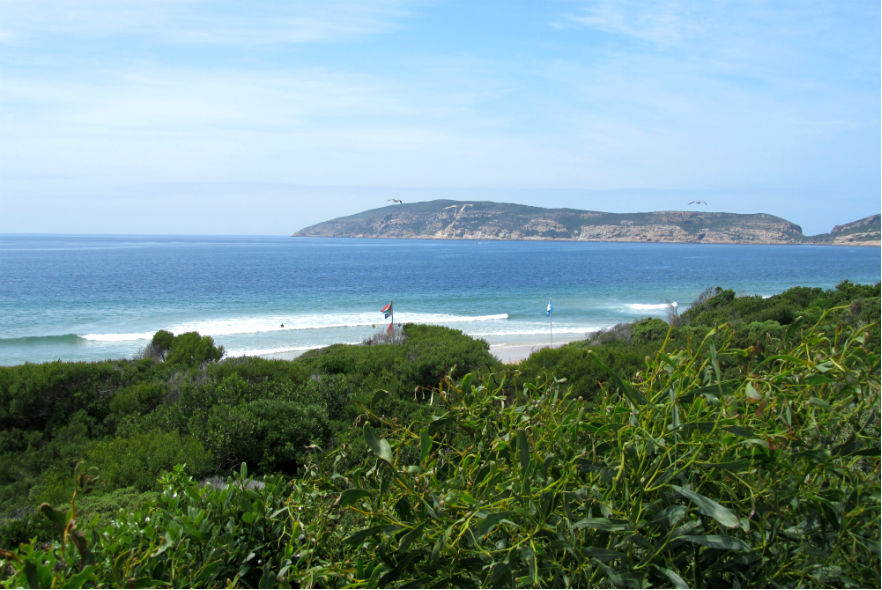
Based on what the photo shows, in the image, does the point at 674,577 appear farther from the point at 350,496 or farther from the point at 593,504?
the point at 350,496

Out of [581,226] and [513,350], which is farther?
[581,226]

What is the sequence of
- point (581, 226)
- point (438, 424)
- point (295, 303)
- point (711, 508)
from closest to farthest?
1. point (711, 508)
2. point (438, 424)
3. point (295, 303)
4. point (581, 226)

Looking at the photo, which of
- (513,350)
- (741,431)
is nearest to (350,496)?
(741,431)

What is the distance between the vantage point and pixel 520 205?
187250mm

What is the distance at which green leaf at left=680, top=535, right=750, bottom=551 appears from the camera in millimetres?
905

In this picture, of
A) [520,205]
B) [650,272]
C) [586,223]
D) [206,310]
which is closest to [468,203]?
[520,205]

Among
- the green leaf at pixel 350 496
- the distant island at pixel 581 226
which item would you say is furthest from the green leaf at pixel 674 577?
the distant island at pixel 581 226

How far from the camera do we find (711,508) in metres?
0.90

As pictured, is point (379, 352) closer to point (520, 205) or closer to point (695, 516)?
point (695, 516)

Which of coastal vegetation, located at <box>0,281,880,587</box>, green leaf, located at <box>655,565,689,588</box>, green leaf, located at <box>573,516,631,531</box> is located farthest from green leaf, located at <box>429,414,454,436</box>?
green leaf, located at <box>655,565,689,588</box>

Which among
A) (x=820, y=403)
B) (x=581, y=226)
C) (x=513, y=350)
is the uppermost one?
(x=581, y=226)

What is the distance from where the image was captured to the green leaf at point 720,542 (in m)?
0.90

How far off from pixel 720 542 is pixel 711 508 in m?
0.06

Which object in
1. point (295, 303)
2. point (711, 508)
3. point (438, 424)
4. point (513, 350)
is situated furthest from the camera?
point (295, 303)
